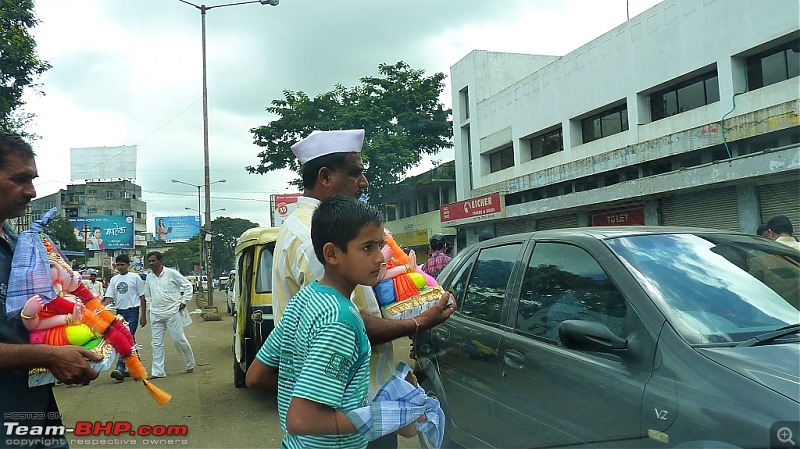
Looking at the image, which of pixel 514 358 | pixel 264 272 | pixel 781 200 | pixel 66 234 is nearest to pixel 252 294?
pixel 264 272

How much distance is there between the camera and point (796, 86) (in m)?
12.1

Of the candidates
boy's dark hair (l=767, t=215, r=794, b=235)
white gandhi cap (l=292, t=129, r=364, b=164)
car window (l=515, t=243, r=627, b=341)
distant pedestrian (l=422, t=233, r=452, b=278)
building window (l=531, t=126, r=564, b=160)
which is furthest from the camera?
building window (l=531, t=126, r=564, b=160)

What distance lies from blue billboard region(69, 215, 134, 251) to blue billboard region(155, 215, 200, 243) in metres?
13.3

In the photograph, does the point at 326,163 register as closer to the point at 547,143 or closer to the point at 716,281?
the point at 716,281

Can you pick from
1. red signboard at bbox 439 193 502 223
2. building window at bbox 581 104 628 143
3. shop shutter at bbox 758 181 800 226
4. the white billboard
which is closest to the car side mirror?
shop shutter at bbox 758 181 800 226

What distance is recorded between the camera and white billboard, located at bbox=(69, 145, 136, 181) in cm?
4606

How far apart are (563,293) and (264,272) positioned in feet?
15.1

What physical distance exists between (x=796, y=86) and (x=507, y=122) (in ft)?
39.3

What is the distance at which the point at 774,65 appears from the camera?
42.9ft

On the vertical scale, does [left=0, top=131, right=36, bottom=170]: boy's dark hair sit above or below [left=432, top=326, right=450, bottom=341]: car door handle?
above

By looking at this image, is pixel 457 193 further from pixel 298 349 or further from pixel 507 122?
pixel 298 349

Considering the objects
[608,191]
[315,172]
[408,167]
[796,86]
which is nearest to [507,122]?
[408,167]

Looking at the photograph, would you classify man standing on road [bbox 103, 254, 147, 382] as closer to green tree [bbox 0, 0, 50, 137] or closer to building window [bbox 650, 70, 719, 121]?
green tree [bbox 0, 0, 50, 137]

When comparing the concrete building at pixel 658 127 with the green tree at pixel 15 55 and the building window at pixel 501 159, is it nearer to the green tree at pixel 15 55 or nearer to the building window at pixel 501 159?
the building window at pixel 501 159
